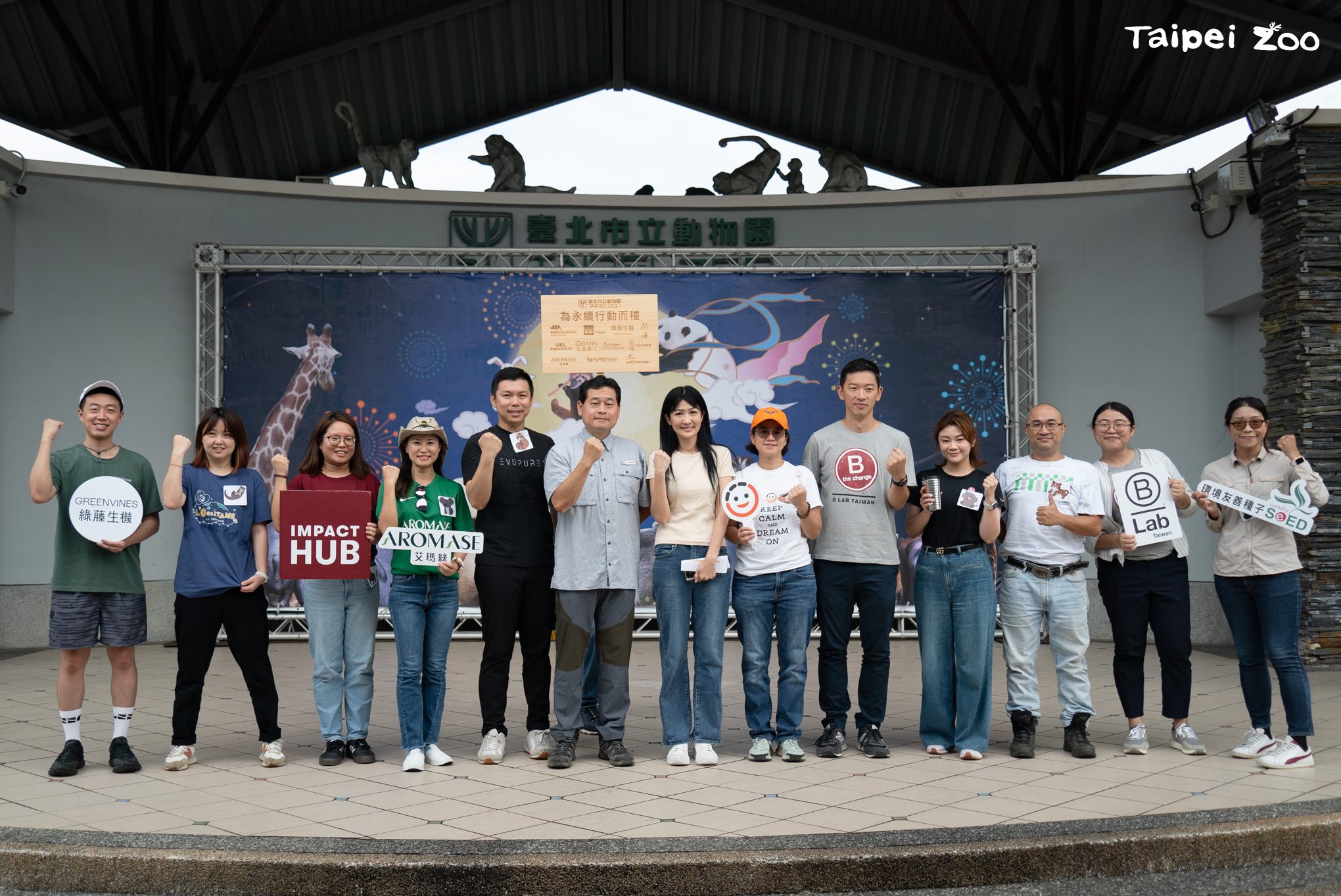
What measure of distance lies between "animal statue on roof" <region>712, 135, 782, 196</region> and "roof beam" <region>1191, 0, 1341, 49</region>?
4747 mm

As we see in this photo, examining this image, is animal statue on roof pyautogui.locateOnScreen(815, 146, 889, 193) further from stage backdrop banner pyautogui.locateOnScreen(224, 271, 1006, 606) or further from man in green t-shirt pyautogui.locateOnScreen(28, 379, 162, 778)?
man in green t-shirt pyautogui.locateOnScreen(28, 379, 162, 778)

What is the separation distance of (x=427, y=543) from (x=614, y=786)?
50.3 inches

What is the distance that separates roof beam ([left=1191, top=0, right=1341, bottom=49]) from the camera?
1119 cm

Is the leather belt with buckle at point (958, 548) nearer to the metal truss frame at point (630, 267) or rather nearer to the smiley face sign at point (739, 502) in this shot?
the smiley face sign at point (739, 502)

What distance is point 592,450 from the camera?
4.54 m

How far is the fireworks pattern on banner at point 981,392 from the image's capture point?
953 cm

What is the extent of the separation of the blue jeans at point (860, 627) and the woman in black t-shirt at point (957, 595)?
174 millimetres

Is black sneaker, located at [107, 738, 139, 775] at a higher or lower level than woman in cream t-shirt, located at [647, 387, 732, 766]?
lower

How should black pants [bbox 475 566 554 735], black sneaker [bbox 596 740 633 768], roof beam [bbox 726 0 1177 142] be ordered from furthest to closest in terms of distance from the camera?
roof beam [bbox 726 0 1177 142], black pants [bbox 475 566 554 735], black sneaker [bbox 596 740 633 768]

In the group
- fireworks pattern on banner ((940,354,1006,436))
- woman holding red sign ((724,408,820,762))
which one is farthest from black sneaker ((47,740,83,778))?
fireworks pattern on banner ((940,354,1006,436))

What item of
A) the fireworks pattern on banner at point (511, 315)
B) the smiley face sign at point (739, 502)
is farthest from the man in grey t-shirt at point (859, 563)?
the fireworks pattern on banner at point (511, 315)

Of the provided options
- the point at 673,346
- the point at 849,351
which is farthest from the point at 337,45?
the point at 849,351

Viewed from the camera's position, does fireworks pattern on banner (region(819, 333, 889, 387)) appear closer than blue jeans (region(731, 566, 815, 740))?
No

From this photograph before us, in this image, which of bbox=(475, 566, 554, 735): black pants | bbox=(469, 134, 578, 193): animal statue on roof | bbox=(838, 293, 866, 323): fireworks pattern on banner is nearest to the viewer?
bbox=(475, 566, 554, 735): black pants
